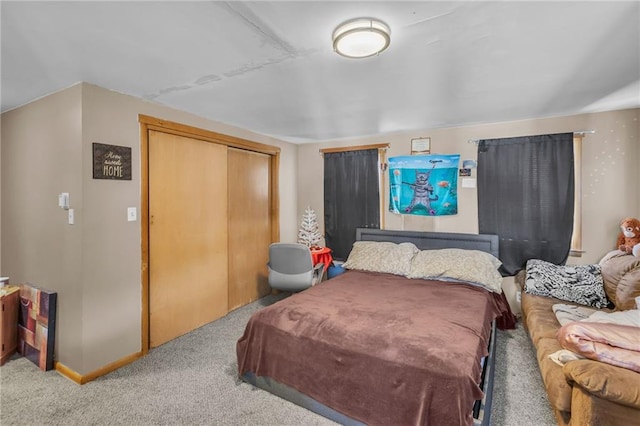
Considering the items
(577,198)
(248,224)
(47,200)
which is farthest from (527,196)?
(47,200)

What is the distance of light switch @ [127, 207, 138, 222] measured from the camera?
252 centimetres

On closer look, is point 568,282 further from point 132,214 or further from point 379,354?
point 132,214

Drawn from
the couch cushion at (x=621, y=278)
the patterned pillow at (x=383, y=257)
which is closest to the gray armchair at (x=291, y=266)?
the patterned pillow at (x=383, y=257)

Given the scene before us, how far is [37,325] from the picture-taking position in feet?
8.17

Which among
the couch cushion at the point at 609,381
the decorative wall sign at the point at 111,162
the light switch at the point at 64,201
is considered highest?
the decorative wall sign at the point at 111,162

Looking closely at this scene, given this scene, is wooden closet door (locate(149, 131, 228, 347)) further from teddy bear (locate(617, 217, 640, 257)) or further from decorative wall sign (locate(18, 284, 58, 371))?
teddy bear (locate(617, 217, 640, 257))

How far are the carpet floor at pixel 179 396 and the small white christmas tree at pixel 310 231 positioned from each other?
75.7 inches

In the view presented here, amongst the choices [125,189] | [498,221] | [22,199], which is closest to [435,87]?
[498,221]

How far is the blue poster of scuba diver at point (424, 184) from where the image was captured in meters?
3.53

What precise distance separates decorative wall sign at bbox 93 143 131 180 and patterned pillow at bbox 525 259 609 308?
12.6ft

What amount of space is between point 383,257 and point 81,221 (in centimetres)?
283

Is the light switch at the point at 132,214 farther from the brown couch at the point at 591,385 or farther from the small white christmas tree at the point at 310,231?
the brown couch at the point at 591,385

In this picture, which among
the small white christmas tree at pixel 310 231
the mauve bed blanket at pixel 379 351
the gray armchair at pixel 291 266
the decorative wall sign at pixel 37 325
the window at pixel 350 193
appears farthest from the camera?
the small white christmas tree at pixel 310 231

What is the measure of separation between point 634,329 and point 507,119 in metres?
2.41
